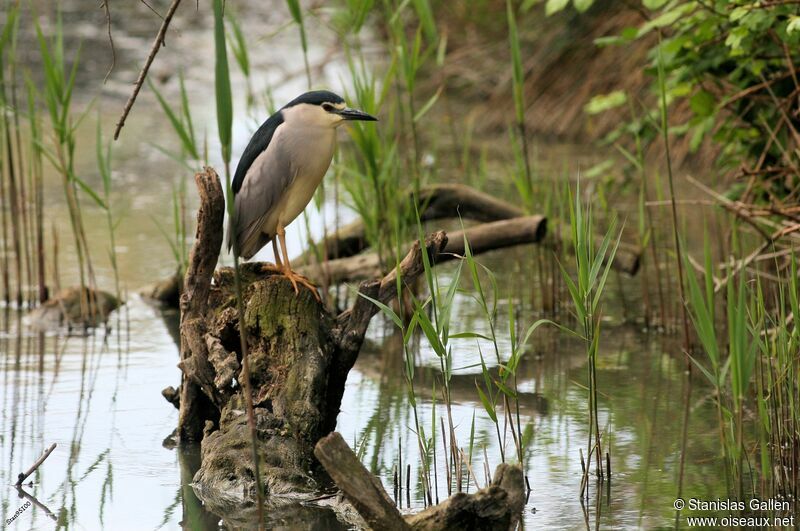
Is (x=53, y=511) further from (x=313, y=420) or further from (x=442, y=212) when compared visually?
(x=442, y=212)

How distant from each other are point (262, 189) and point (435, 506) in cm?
153

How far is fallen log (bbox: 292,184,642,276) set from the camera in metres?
5.68

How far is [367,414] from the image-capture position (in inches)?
171

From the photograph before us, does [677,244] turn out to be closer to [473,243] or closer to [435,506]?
[473,243]

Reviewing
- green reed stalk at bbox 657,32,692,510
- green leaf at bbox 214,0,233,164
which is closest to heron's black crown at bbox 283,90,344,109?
green reed stalk at bbox 657,32,692,510

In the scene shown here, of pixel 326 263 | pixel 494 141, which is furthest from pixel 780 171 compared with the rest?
pixel 494 141

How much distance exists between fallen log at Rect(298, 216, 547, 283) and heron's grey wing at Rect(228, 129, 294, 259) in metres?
1.17

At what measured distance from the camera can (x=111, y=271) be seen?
21.1 ft

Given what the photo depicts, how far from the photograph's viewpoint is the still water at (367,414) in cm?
341

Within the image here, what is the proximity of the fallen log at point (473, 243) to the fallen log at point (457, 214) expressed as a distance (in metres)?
0.03

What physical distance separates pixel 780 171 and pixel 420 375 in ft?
5.36

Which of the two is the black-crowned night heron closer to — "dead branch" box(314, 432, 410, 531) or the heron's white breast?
the heron's white breast

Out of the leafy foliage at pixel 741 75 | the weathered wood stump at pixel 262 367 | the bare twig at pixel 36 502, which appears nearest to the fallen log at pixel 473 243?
the leafy foliage at pixel 741 75

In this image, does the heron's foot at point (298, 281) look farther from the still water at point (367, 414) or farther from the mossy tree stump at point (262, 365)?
the still water at point (367, 414)
